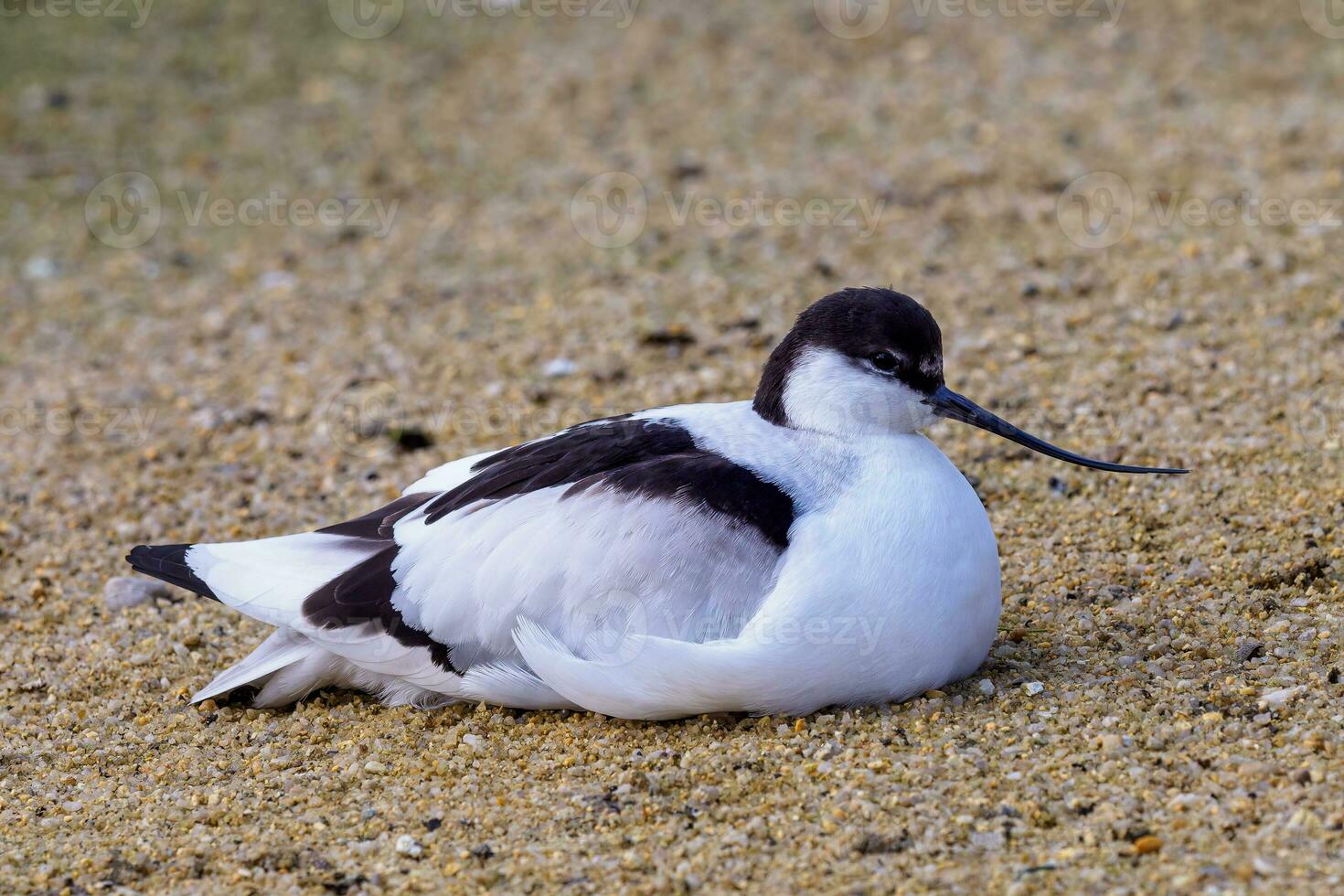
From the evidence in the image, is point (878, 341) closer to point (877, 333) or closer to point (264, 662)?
point (877, 333)

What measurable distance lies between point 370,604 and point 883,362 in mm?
1693

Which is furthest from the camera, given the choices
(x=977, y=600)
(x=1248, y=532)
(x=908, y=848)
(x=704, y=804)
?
(x=1248, y=532)

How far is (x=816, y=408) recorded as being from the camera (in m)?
4.44

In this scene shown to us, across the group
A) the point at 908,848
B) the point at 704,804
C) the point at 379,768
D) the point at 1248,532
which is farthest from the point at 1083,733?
the point at 379,768

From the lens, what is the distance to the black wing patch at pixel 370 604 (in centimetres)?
431

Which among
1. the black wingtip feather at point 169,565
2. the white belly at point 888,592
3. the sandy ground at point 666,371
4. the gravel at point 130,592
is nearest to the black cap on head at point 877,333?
the white belly at point 888,592

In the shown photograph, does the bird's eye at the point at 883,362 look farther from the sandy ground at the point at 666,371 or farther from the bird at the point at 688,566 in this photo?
the sandy ground at the point at 666,371

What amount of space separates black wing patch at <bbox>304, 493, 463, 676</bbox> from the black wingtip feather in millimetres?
413

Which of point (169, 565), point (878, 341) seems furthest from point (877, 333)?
point (169, 565)

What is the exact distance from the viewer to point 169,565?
15.4ft

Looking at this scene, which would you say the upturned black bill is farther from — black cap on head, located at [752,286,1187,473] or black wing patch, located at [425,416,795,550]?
black wing patch, located at [425,416,795,550]

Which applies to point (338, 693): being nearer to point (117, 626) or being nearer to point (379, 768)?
point (379, 768)

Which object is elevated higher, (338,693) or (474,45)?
(474,45)

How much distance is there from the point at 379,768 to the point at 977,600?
174cm
